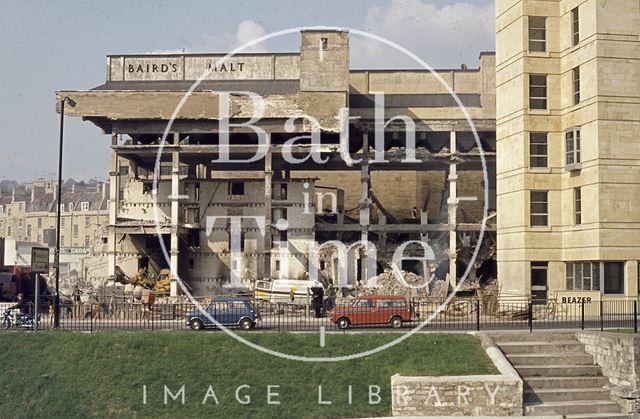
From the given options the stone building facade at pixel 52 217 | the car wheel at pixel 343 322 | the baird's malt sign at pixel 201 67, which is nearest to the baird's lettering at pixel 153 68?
the baird's malt sign at pixel 201 67

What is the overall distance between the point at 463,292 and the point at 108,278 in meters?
26.9

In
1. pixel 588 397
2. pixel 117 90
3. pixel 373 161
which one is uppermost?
pixel 117 90

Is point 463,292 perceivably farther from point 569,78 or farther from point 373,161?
point 569,78

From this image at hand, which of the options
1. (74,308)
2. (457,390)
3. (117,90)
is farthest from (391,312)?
(117,90)

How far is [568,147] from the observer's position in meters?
43.1

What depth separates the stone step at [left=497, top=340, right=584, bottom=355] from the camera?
2795 cm

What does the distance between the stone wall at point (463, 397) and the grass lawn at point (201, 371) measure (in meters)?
0.81

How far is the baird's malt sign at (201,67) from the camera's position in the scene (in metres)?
69.2

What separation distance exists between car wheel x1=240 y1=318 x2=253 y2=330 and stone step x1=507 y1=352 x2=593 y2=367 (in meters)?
11.4

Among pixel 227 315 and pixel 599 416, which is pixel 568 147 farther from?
pixel 599 416

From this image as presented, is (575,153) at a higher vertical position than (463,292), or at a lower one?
higher

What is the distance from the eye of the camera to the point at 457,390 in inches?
960

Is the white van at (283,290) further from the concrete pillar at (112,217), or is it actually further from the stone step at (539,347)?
the stone step at (539,347)

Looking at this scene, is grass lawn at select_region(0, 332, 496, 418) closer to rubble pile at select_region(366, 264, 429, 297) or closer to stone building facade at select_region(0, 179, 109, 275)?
rubble pile at select_region(366, 264, 429, 297)
